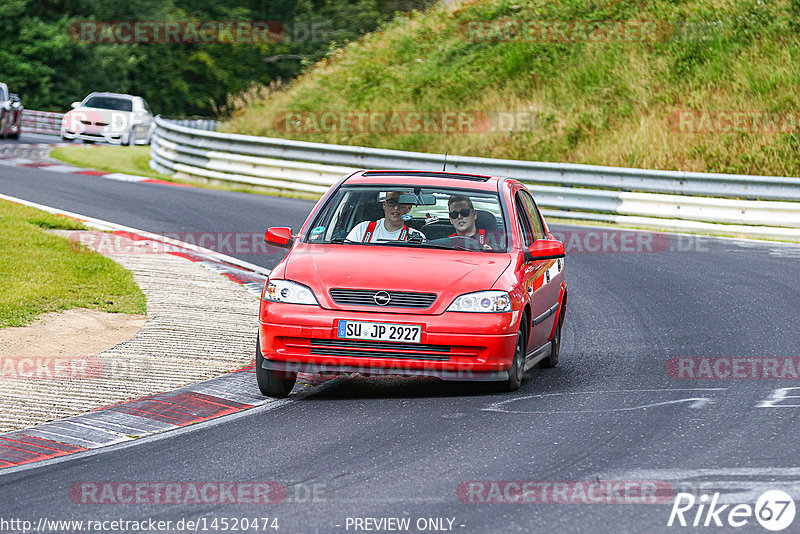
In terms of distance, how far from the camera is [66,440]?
291 inches

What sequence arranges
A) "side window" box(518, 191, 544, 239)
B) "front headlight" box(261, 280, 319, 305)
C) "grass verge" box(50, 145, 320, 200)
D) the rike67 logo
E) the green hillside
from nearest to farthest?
the rike67 logo, "front headlight" box(261, 280, 319, 305), "side window" box(518, 191, 544, 239), the green hillside, "grass verge" box(50, 145, 320, 200)

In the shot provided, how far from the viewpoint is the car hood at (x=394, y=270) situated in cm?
843

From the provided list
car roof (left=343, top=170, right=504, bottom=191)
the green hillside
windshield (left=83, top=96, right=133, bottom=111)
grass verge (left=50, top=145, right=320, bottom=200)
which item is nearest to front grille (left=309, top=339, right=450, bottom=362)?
car roof (left=343, top=170, right=504, bottom=191)

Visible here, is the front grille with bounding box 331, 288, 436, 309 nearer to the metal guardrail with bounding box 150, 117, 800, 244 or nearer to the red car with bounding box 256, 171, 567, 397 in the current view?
the red car with bounding box 256, 171, 567, 397

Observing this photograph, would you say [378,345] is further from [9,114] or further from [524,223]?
[9,114]

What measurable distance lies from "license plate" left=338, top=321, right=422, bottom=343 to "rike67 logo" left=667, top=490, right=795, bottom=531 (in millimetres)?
2729

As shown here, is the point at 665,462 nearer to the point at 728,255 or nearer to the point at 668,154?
the point at 728,255

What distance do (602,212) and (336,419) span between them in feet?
46.8

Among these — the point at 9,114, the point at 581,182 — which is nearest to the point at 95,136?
the point at 9,114

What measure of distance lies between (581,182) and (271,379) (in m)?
14.1

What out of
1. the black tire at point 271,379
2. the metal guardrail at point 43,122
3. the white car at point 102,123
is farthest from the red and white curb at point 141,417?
the metal guardrail at point 43,122

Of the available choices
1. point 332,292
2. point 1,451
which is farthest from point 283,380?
point 1,451

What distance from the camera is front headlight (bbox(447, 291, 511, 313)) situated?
8.42m

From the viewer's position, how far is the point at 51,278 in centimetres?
1289
